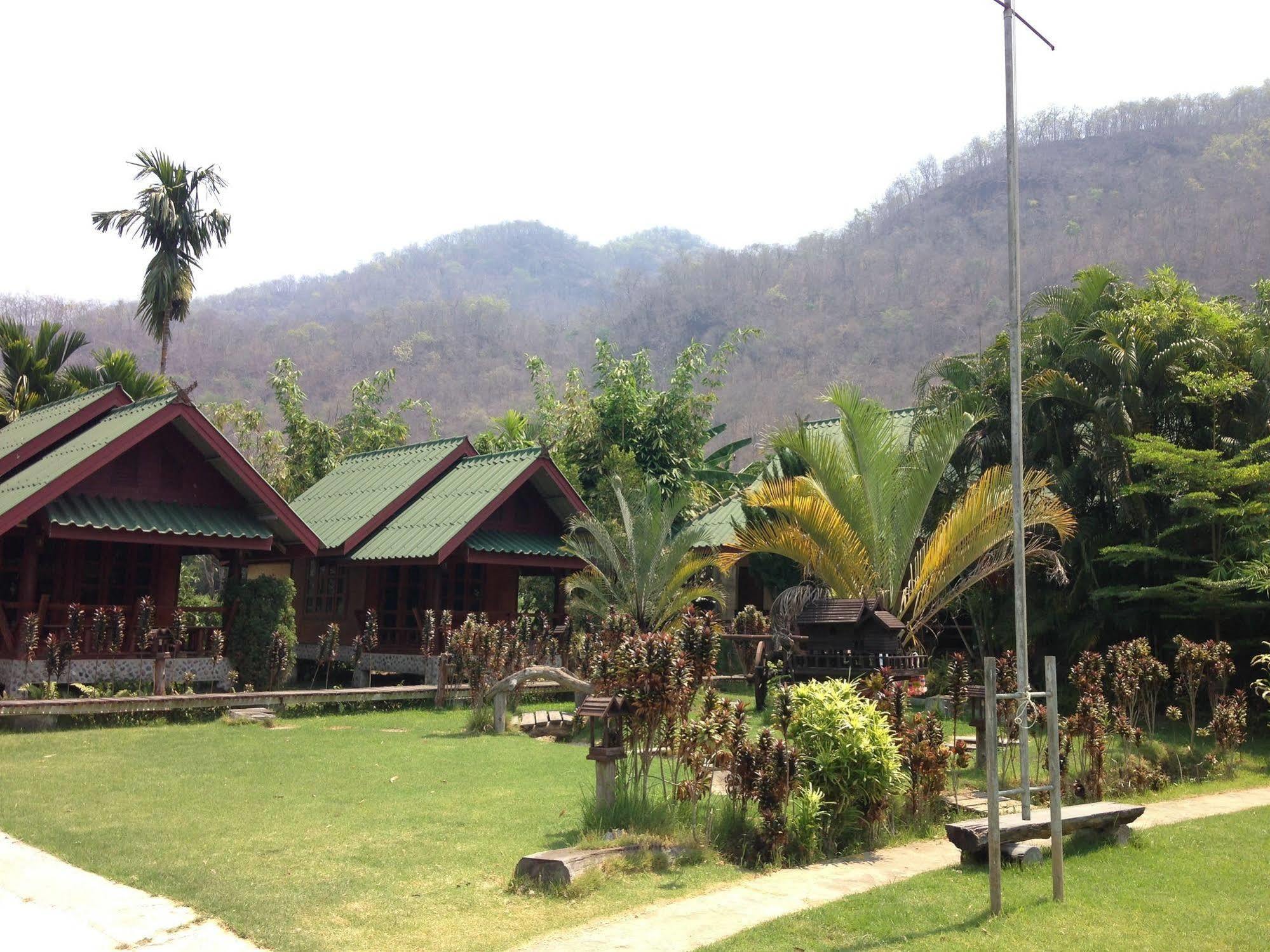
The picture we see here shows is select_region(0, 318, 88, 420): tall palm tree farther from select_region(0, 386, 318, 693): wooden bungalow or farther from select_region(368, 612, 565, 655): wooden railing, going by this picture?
select_region(368, 612, 565, 655): wooden railing

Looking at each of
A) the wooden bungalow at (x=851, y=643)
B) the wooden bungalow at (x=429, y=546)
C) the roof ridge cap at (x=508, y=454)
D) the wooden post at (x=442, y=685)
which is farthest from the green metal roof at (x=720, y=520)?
the wooden bungalow at (x=851, y=643)

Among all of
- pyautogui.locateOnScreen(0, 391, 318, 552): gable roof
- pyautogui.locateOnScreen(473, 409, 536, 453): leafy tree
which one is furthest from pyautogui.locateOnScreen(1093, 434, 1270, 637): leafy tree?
pyautogui.locateOnScreen(473, 409, 536, 453): leafy tree

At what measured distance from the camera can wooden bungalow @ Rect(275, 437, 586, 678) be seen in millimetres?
21750

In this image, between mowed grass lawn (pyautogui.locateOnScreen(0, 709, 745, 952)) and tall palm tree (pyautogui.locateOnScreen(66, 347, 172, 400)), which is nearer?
mowed grass lawn (pyautogui.locateOnScreen(0, 709, 745, 952))

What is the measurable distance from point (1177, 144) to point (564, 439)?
9986 centimetres

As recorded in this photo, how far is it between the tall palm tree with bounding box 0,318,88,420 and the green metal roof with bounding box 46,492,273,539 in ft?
36.1

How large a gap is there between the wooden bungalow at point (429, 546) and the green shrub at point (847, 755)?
41.4 feet

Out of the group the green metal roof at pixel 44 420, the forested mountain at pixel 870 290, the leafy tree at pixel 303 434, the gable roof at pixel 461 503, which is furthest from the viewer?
the forested mountain at pixel 870 290

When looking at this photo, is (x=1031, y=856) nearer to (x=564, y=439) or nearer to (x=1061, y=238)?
(x=564, y=439)

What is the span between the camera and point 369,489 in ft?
82.8

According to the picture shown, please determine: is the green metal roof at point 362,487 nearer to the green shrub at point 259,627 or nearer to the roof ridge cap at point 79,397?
the green shrub at point 259,627

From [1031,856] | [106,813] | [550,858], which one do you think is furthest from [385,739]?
[1031,856]

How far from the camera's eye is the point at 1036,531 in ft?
58.0

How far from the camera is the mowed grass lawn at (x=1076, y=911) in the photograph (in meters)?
6.61
